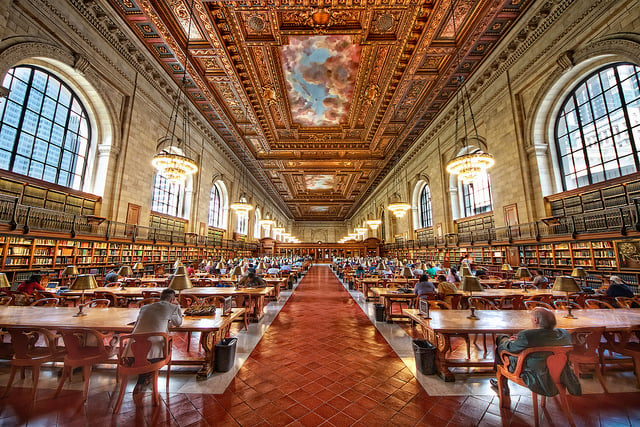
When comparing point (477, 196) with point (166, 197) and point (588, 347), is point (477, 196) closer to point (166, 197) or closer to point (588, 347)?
point (588, 347)

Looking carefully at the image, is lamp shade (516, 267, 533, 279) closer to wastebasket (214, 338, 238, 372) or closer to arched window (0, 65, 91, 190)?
wastebasket (214, 338, 238, 372)

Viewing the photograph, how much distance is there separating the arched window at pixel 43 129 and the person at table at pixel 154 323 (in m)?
7.21

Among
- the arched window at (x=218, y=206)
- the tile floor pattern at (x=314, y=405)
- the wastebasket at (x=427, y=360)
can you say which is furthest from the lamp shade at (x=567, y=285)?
the arched window at (x=218, y=206)

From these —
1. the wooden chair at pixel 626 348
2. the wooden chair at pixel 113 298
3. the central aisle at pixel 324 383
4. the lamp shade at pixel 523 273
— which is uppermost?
the lamp shade at pixel 523 273

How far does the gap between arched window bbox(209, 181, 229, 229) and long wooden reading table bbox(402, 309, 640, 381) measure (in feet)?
50.4

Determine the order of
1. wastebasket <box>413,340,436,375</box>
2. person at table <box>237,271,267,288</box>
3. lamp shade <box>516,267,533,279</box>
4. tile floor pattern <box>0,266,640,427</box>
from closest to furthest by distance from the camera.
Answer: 1. tile floor pattern <box>0,266,640,427</box>
2. wastebasket <box>413,340,436,375</box>
3. lamp shade <box>516,267,533,279</box>
4. person at table <box>237,271,267,288</box>

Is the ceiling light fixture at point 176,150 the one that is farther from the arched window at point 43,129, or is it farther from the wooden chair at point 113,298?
the wooden chair at point 113,298

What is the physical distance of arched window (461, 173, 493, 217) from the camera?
1129 cm

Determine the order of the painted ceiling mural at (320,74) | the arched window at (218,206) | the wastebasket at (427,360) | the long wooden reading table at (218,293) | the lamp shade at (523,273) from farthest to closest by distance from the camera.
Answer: the arched window at (218,206) → the painted ceiling mural at (320,74) → the lamp shade at (523,273) → the long wooden reading table at (218,293) → the wastebasket at (427,360)

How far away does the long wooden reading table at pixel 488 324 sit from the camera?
8.16 feet

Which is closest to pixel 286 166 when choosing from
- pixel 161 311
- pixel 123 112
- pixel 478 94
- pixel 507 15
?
pixel 123 112

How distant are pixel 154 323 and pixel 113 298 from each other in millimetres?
2911

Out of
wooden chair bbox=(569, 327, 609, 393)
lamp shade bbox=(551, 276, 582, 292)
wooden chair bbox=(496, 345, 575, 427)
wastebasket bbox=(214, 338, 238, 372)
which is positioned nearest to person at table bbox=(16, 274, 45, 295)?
wastebasket bbox=(214, 338, 238, 372)

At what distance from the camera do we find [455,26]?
7.35 m
